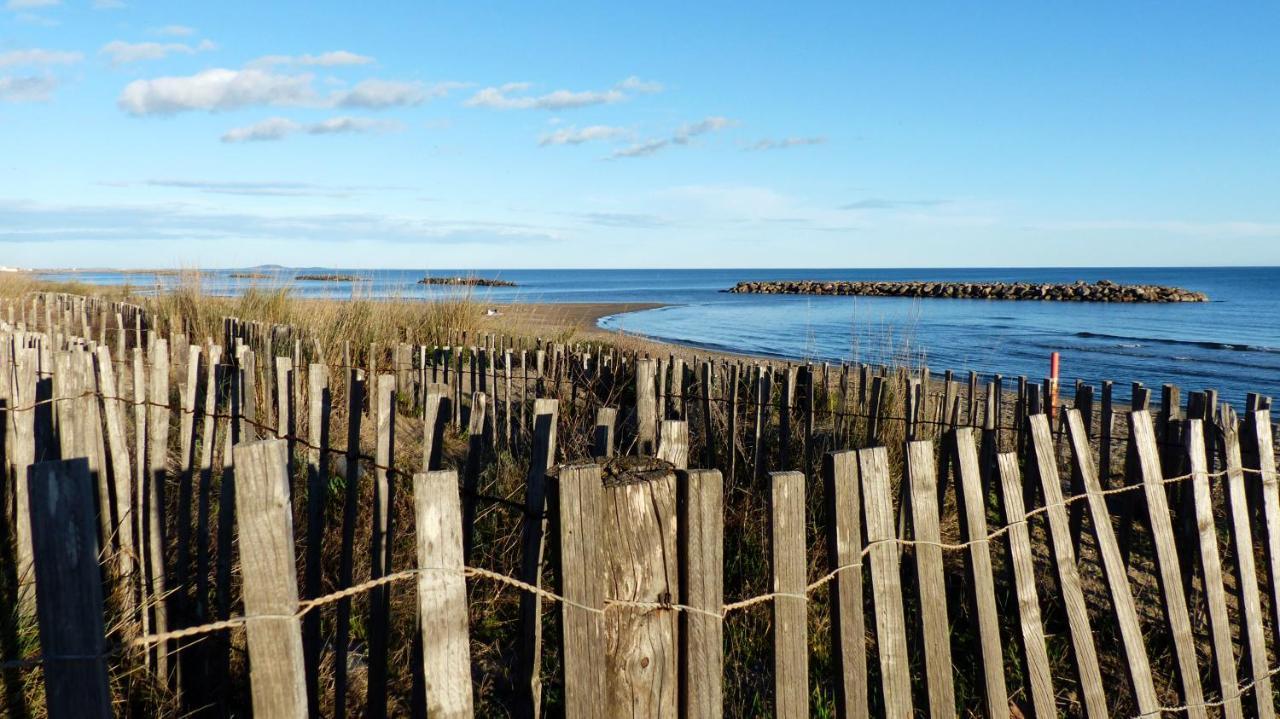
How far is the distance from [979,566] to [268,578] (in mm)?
1586

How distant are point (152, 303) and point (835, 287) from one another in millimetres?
58124

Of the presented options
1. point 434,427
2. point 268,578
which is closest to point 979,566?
point 434,427

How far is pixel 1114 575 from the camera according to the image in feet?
7.89

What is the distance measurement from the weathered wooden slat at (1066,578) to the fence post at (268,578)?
178cm

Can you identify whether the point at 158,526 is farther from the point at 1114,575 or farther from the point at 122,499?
the point at 1114,575

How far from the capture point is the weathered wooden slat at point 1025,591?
7.12 ft

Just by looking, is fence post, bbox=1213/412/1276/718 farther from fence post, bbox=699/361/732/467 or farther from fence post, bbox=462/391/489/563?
fence post, bbox=699/361/732/467

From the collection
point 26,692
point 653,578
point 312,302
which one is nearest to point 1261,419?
point 653,578

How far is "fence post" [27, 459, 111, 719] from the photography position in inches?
47.9

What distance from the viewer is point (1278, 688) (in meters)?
3.27

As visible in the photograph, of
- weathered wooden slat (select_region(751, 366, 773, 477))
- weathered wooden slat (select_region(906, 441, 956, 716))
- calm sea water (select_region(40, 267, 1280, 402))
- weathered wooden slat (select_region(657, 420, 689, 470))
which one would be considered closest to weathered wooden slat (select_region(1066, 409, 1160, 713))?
weathered wooden slat (select_region(906, 441, 956, 716))

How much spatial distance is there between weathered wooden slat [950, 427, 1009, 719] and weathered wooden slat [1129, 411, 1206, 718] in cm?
74

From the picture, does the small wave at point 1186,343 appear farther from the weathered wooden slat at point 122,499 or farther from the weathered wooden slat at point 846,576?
the weathered wooden slat at point 122,499

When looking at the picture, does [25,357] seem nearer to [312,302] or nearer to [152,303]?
[312,302]
